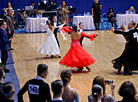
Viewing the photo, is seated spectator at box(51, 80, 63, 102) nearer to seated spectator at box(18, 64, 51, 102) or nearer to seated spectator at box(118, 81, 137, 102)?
seated spectator at box(18, 64, 51, 102)

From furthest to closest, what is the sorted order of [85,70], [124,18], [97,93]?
[124,18] < [85,70] < [97,93]

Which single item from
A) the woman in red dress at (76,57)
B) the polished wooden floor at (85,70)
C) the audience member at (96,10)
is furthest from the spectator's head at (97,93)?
the audience member at (96,10)

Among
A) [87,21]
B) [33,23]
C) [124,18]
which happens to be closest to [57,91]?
[33,23]

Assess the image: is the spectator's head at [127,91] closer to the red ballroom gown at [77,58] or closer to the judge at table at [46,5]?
the red ballroom gown at [77,58]

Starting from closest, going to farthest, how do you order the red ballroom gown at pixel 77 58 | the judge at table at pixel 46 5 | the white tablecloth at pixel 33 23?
the red ballroom gown at pixel 77 58
the white tablecloth at pixel 33 23
the judge at table at pixel 46 5

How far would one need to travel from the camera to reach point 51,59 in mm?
7711

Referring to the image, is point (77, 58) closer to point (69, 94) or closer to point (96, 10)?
point (69, 94)

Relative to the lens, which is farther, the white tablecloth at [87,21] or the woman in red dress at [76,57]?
the white tablecloth at [87,21]

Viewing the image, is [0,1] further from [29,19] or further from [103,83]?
[103,83]

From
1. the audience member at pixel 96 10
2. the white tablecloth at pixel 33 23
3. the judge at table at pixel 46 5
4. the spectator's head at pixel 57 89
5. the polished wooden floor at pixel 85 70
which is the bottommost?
the polished wooden floor at pixel 85 70

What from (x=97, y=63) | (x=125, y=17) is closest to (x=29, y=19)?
(x=125, y=17)

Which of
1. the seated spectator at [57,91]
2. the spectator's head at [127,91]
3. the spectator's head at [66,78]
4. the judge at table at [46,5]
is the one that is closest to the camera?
the seated spectator at [57,91]

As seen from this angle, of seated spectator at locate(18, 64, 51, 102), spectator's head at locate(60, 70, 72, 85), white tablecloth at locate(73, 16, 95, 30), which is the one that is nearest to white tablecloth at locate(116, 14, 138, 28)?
white tablecloth at locate(73, 16, 95, 30)

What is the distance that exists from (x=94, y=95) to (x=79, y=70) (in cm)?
359
